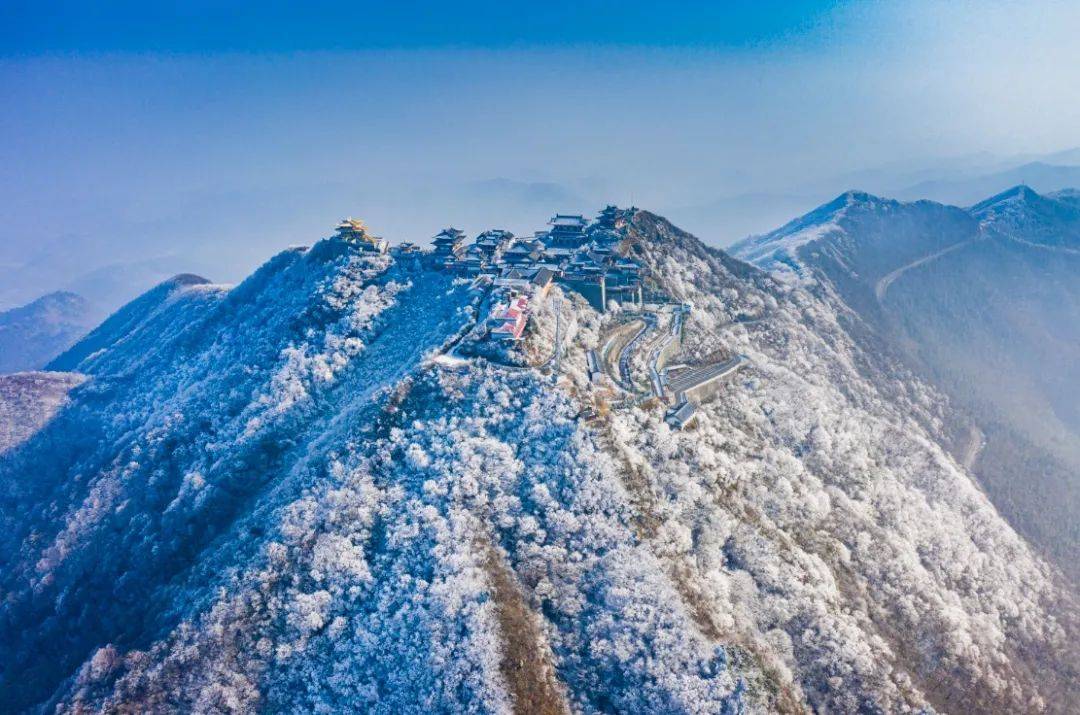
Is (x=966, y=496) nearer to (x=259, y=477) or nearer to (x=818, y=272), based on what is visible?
(x=818, y=272)

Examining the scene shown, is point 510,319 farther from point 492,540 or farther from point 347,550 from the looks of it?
point 347,550

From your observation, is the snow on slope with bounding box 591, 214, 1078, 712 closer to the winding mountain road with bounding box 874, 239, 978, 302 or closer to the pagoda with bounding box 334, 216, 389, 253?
the pagoda with bounding box 334, 216, 389, 253

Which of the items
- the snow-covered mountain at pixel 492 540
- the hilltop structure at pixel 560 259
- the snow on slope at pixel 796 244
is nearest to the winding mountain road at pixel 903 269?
the snow on slope at pixel 796 244

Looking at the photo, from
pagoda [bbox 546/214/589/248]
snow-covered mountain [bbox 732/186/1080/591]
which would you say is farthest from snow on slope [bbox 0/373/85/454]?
snow-covered mountain [bbox 732/186/1080/591]

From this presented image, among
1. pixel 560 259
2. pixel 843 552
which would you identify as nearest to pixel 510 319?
pixel 560 259

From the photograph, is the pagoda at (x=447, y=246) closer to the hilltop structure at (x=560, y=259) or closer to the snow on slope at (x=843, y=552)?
the hilltop structure at (x=560, y=259)

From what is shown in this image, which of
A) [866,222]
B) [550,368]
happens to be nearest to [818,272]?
[866,222]
